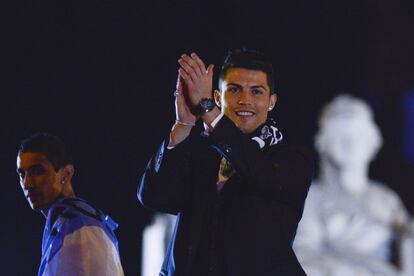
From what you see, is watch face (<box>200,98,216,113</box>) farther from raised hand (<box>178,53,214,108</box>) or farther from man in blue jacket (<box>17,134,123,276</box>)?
man in blue jacket (<box>17,134,123,276</box>)

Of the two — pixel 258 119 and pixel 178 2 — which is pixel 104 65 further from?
pixel 258 119

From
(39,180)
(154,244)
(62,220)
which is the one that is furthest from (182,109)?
(154,244)

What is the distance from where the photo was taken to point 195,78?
178 centimetres

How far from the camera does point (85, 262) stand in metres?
2.26

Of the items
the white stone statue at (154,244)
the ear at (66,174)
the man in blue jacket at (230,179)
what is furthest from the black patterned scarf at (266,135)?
the white stone statue at (154,244)

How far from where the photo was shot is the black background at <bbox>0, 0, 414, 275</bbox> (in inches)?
166

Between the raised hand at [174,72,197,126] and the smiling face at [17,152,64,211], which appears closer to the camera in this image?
the raised hand at [174,72,197,126]

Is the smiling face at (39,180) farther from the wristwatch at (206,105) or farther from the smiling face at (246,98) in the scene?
the wristwatch at (206,105)

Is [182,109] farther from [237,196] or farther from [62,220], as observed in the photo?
[62,220]

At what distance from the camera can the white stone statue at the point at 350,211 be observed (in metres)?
4.23

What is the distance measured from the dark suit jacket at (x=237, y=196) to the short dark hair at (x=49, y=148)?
30.3 inches

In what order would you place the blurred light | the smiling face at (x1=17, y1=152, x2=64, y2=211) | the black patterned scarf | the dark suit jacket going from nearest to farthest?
1. the dark suit jacket
2. the black patterned scarf
3. the smiling face at (x1=17, y1=152, x2=64, y2=211)
4. the blurred light

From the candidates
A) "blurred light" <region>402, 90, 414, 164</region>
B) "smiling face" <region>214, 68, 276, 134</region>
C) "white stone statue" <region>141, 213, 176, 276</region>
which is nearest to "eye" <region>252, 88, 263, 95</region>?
"smiling face" <region>214, 68, 276, 134</region>

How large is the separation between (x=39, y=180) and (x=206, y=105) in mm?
993
